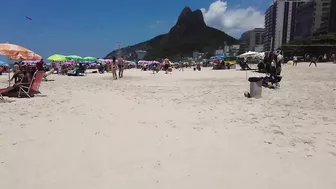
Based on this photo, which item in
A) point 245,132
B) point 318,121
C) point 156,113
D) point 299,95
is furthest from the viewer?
point 299,95

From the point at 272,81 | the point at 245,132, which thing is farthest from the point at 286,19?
the point at 245,132

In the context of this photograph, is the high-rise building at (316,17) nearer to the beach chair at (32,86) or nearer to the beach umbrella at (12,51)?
the beach umbrella at (12,51)

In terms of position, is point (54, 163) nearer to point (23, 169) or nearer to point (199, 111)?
point (23, 169)

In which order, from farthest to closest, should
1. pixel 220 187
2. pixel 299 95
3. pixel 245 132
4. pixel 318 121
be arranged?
1. pixel 299 95
2. pixel 318 121
3. pixel 245 132
4. pixel 220 187

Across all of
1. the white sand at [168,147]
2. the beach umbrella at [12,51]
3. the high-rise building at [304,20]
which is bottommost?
the white sand at [168,147]

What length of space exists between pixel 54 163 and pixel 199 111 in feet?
10.8

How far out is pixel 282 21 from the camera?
9338cm

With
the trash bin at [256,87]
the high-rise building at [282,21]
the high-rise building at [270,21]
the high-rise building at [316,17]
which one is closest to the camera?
the trash bin at [256,87]

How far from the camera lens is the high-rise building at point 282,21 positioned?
89.5 meters

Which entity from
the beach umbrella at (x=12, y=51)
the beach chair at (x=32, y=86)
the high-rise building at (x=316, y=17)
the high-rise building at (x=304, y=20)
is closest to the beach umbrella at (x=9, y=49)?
the beach umbrella at (x=12, y=51)

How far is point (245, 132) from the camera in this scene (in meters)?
4.05

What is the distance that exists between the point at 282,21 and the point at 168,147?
101898mm

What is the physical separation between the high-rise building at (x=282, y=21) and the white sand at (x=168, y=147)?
91808 millimetres

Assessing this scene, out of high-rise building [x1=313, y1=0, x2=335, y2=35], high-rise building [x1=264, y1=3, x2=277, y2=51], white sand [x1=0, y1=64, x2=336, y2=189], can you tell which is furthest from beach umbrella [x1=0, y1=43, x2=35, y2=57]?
high-rise building [x1=264, y1=3, x2=277, y2=51]
